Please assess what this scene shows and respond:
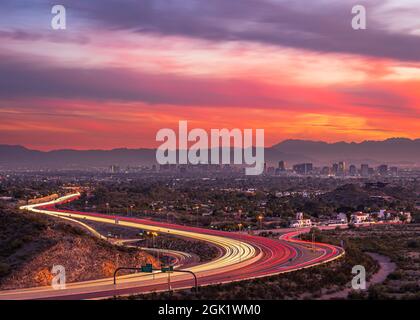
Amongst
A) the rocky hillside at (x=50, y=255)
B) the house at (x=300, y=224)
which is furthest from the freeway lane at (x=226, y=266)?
the house at (x=300, y=224)

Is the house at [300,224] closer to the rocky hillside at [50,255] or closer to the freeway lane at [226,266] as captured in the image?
the freeway lane at [226,266]

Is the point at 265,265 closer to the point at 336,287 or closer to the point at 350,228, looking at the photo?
the point at 336,287

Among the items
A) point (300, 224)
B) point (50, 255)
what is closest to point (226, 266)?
point (50, 255)

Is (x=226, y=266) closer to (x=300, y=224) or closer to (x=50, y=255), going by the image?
(x=50, y=255)

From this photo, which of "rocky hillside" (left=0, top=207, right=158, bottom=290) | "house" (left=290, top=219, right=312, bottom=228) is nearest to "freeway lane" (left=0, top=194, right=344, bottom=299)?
"rocky hillside" (left=0, top=207, right=158, bottom=290)

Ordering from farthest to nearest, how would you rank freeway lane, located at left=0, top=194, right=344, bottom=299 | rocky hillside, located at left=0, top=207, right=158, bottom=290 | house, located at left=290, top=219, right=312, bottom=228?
house, located at left=290, top=219, right=312, bottom=228
rocky hillside, located at left=0, top=207, right=158, bottom=290
freeway lane, located at left=0, top=194, right=344, bottom=299

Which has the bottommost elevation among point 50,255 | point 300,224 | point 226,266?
point 300,224

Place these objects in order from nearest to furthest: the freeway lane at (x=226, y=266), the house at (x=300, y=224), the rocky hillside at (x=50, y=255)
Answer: the freeway lane at (x=226, y=266)
the rocky hillside at (x=50, y=255)
the house at (x=300, y=224)

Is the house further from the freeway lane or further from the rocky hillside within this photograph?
the rocky hillside
